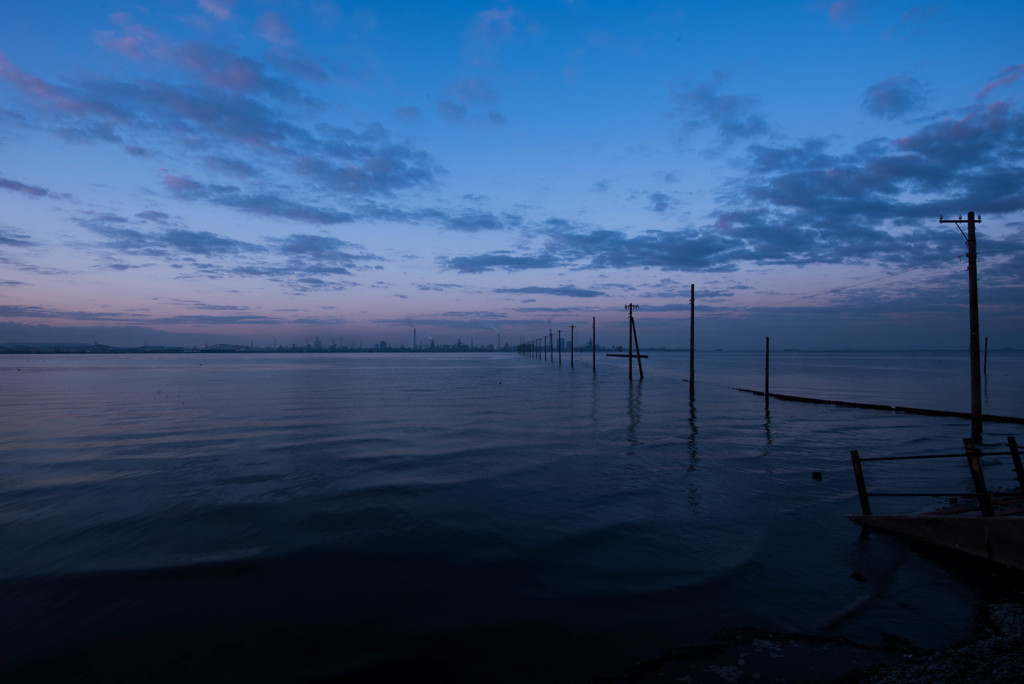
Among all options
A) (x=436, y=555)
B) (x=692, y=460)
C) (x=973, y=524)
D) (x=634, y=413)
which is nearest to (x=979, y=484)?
(x=973, y=524)

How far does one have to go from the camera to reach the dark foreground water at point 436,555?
20.9ft

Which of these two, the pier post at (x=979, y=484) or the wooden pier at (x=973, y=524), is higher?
the pier post at (x=979, y=484)

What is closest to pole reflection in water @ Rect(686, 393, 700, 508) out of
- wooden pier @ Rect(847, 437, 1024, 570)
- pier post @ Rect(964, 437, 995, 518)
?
wooden pier @ Rect(847, 437, 1024, 570)

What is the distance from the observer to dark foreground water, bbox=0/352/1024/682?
6.37m

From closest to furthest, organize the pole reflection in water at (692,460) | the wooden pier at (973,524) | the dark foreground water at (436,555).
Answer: the dark foreground water at (436,555), the wooden pier at (973,524), the pole reflection in water at (692,460)

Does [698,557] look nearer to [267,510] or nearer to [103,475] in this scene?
[267,510]

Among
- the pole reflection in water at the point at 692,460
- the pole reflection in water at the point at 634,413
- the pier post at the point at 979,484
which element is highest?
the pier post at the point at 979,484

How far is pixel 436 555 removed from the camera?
914 centimetres

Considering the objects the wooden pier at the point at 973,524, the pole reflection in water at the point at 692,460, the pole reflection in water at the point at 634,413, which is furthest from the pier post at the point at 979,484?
the pole reflection in water at the point at 634,413

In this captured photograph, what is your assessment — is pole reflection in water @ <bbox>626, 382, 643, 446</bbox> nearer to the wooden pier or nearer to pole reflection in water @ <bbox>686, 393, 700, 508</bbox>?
pole reflection in water @ <bbox>686, 393, 700, 508</bbox>

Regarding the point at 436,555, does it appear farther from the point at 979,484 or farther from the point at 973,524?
the point at 979,484

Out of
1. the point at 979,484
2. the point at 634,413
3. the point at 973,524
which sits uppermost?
the point at 979,484

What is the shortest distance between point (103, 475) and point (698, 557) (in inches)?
649

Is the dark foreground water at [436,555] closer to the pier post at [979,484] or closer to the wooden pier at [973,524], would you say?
the wooden pier at [973,524]
